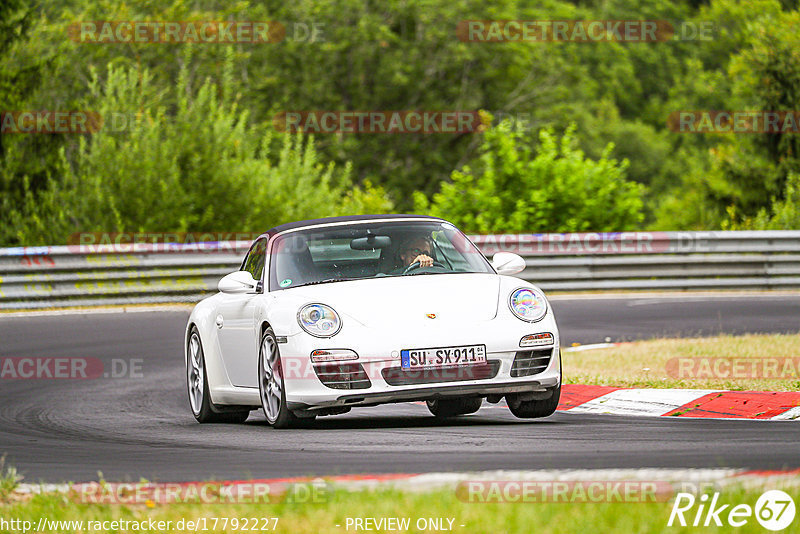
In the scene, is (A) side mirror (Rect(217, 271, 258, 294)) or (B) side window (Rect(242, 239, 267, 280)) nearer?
(A) side mirror (Rect(217, 271, 258, 294))

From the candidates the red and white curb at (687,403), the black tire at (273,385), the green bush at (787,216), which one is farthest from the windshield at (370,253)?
the green bush at (787,216)

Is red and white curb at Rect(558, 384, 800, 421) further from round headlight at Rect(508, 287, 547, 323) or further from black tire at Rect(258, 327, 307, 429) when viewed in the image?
black tire at Rect(258, 327, 307, 429)

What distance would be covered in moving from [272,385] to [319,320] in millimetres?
700

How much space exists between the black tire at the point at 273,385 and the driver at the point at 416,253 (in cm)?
112

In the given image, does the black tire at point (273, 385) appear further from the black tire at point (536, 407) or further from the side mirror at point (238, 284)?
the black tire at point (536, 407)

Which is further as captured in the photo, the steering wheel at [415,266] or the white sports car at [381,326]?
the steering wheel at [415,266]

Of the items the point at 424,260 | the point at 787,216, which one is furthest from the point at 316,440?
the point at 787,216

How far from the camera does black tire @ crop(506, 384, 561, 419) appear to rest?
8.88 m

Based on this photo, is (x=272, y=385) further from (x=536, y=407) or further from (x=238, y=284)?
(x=536, y=407)

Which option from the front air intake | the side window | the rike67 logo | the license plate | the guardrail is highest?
the side window

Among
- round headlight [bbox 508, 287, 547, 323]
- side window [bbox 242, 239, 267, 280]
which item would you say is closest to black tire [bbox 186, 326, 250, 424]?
side window [bbox 242, 239, 267, 280]

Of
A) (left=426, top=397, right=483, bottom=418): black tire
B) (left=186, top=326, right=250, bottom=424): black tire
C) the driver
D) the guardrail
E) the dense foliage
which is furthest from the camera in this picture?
the dense foliage

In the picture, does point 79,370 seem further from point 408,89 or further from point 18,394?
point 408,89

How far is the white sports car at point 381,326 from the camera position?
27.0ft
